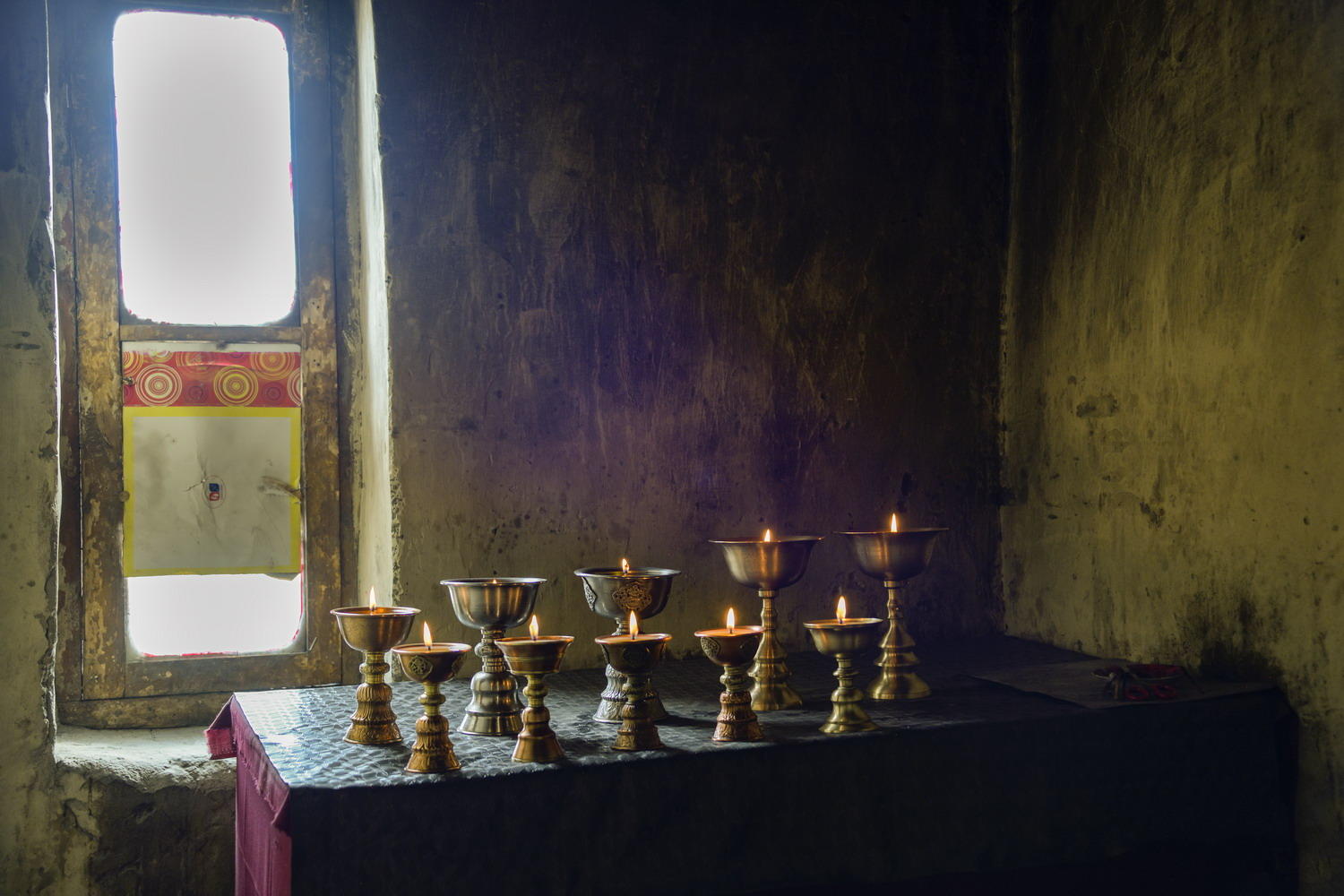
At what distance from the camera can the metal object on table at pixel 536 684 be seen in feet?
5.83

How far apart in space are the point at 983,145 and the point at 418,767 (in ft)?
7.70

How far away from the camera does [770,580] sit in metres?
2.21

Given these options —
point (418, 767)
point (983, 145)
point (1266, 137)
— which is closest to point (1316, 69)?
point (1266, 137)

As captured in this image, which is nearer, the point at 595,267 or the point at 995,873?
the point at 995,873

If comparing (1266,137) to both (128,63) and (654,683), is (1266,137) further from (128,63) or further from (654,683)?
(128,63)

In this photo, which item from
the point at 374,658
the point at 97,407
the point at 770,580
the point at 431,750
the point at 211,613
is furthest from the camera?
the point at 211,613

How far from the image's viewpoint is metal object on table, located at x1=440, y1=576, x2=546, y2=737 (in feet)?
6.64

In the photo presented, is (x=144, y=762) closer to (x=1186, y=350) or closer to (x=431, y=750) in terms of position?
(x=431, y=750)

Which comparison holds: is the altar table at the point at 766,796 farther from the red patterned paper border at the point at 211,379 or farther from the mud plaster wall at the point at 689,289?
the red patterned paper border at the point at 211,379

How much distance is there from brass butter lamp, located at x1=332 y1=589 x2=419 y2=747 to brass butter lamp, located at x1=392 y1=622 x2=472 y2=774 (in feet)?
0.13

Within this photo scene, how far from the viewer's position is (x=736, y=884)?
1836 millimetres

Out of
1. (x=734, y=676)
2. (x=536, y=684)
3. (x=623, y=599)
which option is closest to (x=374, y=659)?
(x=536, y=684)

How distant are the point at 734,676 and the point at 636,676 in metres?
0.21

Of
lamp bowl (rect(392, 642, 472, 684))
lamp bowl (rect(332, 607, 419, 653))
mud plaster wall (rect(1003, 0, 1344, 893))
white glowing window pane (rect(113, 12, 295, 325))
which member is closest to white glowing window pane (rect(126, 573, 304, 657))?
white glowing window pane (rect(113, 12, 295, 325))
